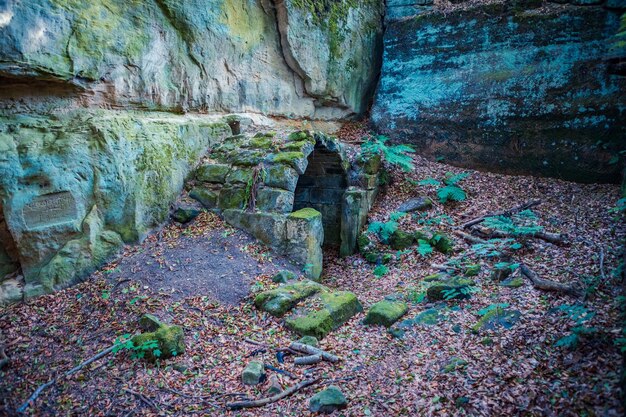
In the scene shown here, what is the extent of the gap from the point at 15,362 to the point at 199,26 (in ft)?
19.8

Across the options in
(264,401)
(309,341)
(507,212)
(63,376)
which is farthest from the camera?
(507,212)

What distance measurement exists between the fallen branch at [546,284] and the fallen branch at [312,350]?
261 centimetres

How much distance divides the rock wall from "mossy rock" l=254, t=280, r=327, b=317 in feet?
12.8

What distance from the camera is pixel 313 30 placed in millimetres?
9445

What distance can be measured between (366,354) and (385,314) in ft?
2.34

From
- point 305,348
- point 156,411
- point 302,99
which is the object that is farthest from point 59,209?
point 302,99

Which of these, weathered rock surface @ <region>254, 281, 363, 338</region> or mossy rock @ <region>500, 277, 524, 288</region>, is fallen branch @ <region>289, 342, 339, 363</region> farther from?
mossy rock @ <region>500, 277, 524, 288</region>

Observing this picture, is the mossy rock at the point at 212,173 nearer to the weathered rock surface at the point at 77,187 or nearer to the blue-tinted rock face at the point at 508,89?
the weathered rock surface at the point at 77,187

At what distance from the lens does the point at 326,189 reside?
8.70 m

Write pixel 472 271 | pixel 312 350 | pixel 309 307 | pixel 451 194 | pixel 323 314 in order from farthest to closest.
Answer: pixel 451 194 → pixel 472 271 → pixel 309 307 → pixel 323 314 → pixel 312 350

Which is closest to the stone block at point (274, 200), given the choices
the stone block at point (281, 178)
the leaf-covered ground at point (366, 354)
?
the stone block at point (281, 178)

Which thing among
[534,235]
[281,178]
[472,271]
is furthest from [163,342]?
[534,235]

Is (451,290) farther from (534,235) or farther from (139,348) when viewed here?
(139,348)

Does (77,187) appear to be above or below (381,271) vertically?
above
